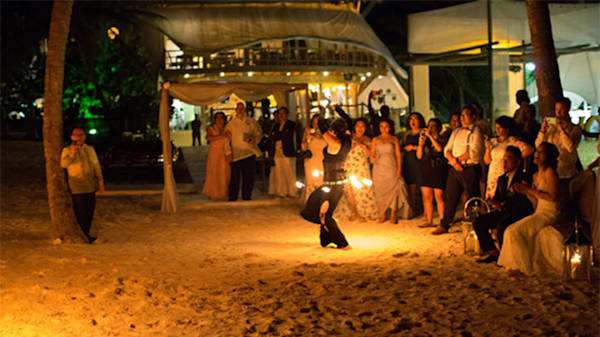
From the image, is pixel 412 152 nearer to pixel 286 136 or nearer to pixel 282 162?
pixel 286 136

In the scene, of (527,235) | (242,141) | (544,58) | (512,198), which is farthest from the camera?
(242,141)

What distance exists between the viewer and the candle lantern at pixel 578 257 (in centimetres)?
625

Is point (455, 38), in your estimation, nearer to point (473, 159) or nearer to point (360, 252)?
point (473, 159)

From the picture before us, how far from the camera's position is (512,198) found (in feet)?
23.9

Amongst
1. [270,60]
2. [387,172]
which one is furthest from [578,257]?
[270,60]

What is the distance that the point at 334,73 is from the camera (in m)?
35.2

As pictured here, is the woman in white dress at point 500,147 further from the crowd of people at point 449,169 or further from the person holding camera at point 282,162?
the person holding camera at point 282,162

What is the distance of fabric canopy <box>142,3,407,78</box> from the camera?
3166 centimetres

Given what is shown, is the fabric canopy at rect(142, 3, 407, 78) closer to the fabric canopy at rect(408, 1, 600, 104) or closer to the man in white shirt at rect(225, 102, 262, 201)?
the fabric canopy at rect(408, 1, 600, 104)

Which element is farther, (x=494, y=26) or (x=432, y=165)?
(x=494, y=26)

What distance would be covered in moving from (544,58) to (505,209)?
410cm

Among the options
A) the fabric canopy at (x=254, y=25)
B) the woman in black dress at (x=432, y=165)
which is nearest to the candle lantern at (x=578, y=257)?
the woman in black dress at (x=432, y=165)

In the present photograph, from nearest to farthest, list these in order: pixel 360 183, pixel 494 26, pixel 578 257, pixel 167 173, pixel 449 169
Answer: pixel 578 257
pixel 449 169
pixel 360 183
pixel 167 173
pixel 494 26

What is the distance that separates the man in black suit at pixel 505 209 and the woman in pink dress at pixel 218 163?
21.8 feet
